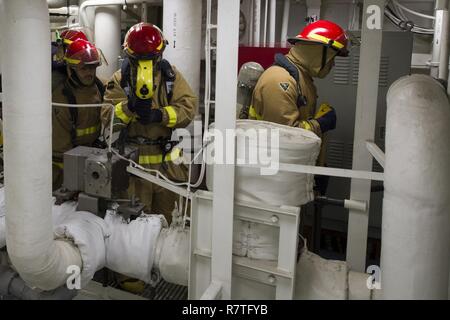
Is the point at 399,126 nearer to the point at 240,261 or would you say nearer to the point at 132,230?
the point at 240,261

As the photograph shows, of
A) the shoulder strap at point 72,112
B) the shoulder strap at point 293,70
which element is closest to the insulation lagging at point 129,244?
the shoulder strap at point 293,70

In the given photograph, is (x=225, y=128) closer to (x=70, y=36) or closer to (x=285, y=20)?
(x=70, y=36)

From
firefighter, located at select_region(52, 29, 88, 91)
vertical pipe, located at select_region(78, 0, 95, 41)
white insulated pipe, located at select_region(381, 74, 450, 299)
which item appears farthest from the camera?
vertical pipe, located at select_region(78, 0, 95, 41)

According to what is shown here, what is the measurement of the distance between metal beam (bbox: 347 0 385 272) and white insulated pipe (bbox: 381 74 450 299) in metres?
0.68

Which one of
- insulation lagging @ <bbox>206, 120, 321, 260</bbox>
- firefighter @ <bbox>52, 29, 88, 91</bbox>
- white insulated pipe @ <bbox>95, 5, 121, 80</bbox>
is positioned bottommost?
insulation lagging @ <bbox>206, 120, 321, 260</bbox>

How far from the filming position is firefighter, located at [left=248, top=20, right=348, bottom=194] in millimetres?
2498

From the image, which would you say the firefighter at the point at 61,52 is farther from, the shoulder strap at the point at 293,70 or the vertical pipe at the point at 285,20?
the vertical pipe at the point at 285,20

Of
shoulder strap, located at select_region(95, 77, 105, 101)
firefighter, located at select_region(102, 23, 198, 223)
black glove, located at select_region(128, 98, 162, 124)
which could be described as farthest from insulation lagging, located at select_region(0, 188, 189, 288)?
shoulder strap, located at select_region(95, 77, 105, 101)

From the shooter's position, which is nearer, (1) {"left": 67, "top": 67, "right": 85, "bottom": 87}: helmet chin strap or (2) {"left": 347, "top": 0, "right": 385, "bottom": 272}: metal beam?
(2) {"left": 347, "top": 0, "right": 385, "bottom": 272}: metal beam

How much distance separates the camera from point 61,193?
2.07m

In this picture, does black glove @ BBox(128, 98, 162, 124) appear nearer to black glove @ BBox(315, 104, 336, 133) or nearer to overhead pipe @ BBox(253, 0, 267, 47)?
black glove @ BBox(315, 104, 336, 133)

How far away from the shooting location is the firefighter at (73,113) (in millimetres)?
3029

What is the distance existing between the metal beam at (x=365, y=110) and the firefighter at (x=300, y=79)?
21.3 inches

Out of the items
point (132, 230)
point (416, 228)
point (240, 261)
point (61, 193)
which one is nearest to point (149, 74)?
point (61, 193)
